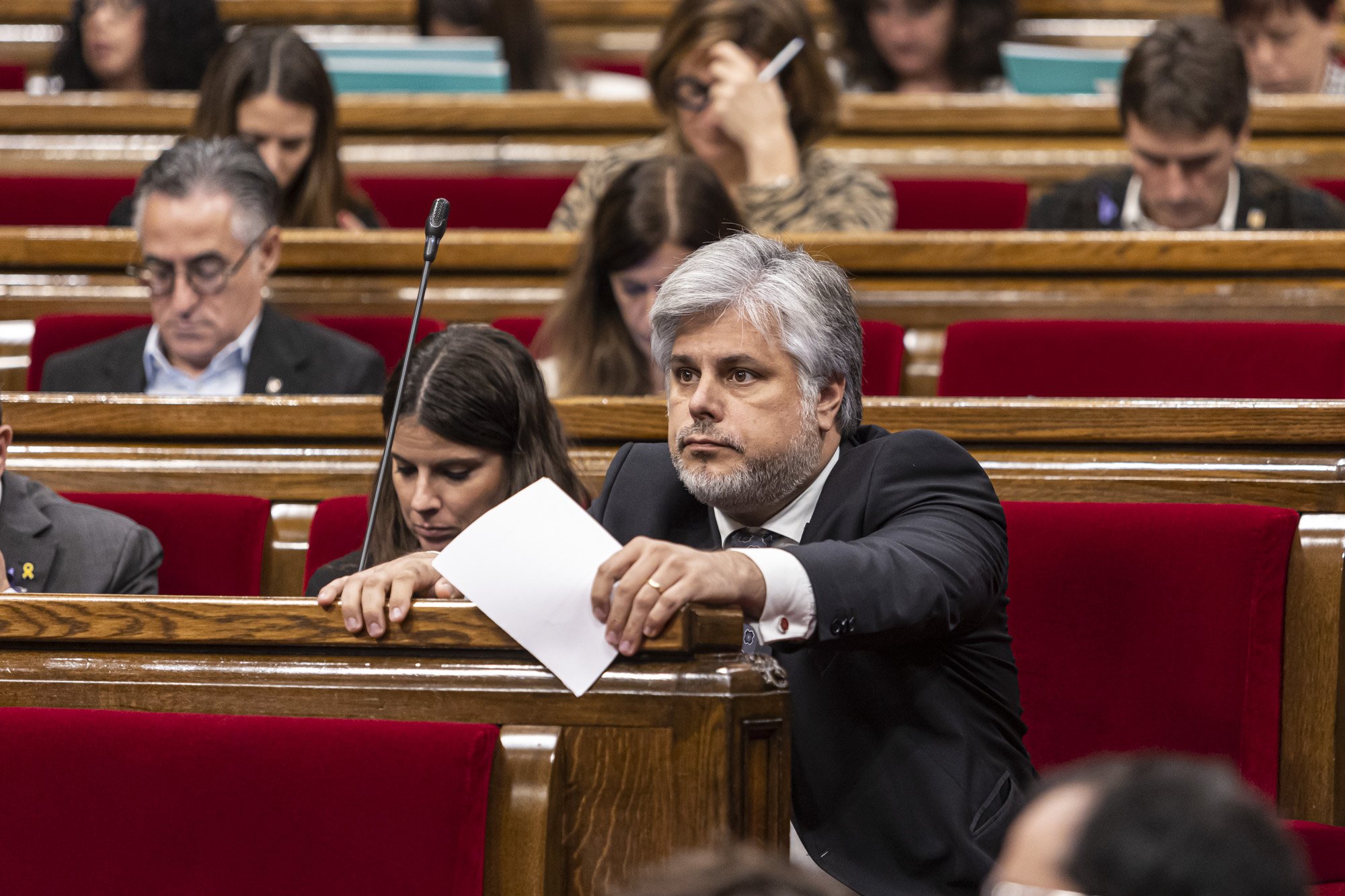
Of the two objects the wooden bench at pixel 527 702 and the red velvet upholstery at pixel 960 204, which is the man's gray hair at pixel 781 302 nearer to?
the wooden bench at pixel 527 702

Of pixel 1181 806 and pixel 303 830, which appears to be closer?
pixel 1181 806

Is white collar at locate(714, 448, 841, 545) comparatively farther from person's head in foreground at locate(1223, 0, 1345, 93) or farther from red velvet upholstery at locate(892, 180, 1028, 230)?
person's head in foreground at locate(1223, 0, 1345, 93)

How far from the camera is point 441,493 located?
109 cm

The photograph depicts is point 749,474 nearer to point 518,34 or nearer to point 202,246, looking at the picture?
point 202,246

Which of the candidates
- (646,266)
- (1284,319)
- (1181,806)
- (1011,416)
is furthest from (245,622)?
(1284,319)

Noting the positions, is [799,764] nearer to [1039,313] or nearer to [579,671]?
[579,671]

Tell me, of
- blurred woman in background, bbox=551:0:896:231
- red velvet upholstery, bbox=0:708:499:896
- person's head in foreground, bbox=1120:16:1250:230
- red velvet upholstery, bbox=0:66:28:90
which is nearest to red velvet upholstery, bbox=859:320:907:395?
blurred woman in background, bbox=551:0:896:231

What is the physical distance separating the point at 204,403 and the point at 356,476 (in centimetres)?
13

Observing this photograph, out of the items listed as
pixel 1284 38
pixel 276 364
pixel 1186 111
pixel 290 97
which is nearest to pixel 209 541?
pixel 276 364

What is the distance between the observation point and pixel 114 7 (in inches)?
87.6

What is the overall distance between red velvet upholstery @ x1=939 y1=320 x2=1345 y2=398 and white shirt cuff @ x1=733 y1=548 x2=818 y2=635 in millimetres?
580

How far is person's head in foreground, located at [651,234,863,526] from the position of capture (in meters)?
0.91

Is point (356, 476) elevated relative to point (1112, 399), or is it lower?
lower

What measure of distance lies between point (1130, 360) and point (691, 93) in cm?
63
